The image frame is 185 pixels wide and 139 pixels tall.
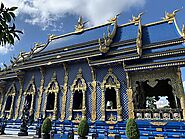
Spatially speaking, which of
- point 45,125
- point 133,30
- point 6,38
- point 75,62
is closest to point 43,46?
point 75,62

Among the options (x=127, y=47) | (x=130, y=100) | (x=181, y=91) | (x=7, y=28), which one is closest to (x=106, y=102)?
(x=130, y=100)

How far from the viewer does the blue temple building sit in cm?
1046

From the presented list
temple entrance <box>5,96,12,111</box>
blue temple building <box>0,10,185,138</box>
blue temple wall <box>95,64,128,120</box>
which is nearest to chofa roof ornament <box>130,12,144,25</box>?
blue temple building <box>0,10,185,138</box>

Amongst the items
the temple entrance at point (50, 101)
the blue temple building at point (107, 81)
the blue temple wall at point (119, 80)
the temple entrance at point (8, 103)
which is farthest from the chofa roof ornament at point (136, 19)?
the temple entrance at point (8, 103)

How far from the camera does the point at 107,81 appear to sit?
1255 centimetres

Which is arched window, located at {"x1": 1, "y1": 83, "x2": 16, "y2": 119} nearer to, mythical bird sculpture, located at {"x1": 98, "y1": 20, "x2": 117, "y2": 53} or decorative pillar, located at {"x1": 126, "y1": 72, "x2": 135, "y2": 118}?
mythical bird sculpture, located at {"x1": 98, "y1": 20, "x2": 117, "y2": 53}

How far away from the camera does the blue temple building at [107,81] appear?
10.5m

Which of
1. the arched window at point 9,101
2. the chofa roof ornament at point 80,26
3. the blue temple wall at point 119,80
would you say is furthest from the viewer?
the chofa roof ornament at point 80,26

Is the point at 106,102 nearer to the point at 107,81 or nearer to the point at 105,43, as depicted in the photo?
the point at 107,81

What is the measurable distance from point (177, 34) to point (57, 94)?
10.0 meters

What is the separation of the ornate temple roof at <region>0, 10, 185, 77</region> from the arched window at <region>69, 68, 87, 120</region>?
1.63 m

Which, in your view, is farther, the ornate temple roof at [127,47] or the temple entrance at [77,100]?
the temple entrance at [77,100]

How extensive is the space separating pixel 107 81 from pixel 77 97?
3.03 metres

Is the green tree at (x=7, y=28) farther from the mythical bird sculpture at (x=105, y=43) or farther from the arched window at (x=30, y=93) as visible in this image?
the arched window at (x=30, y=93)
